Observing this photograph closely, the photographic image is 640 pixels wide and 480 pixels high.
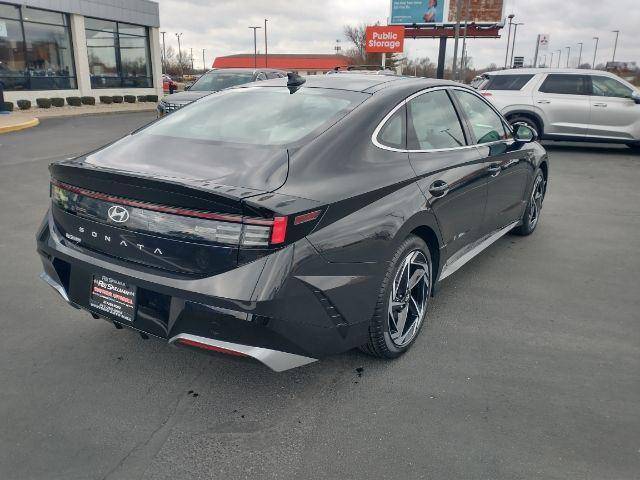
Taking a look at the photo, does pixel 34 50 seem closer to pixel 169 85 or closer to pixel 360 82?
pixel 169 85

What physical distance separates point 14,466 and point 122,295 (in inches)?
33.5

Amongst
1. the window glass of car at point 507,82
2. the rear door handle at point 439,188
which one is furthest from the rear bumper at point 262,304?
the window glass of car at point 507,82

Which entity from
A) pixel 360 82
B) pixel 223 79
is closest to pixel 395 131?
pixel 360 82

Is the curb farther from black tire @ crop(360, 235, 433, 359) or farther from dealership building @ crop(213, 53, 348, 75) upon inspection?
dealership building @ crop(213, 53, 348, 75)

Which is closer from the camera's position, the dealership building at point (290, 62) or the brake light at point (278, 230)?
the brake light at point (278, 230)

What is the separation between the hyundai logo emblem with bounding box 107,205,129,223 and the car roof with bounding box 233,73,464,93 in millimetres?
1620

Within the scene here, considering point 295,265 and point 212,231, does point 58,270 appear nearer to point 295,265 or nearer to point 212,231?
point 212,231

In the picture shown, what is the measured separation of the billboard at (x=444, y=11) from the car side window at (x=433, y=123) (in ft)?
155

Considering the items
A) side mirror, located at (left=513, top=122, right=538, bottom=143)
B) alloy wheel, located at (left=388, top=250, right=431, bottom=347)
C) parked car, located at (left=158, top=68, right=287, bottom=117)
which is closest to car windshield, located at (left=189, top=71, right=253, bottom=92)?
parked car, located at (left=158, top=68, right=287, bottom=117)

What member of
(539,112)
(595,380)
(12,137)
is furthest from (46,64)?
(595,380)

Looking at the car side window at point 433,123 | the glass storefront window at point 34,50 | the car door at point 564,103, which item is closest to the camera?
the car side window at point 433,123

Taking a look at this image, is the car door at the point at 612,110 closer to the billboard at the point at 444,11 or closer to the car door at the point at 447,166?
the car door at the point at 447,166

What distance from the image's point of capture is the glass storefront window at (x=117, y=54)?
27906mm

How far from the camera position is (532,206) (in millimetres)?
5727
